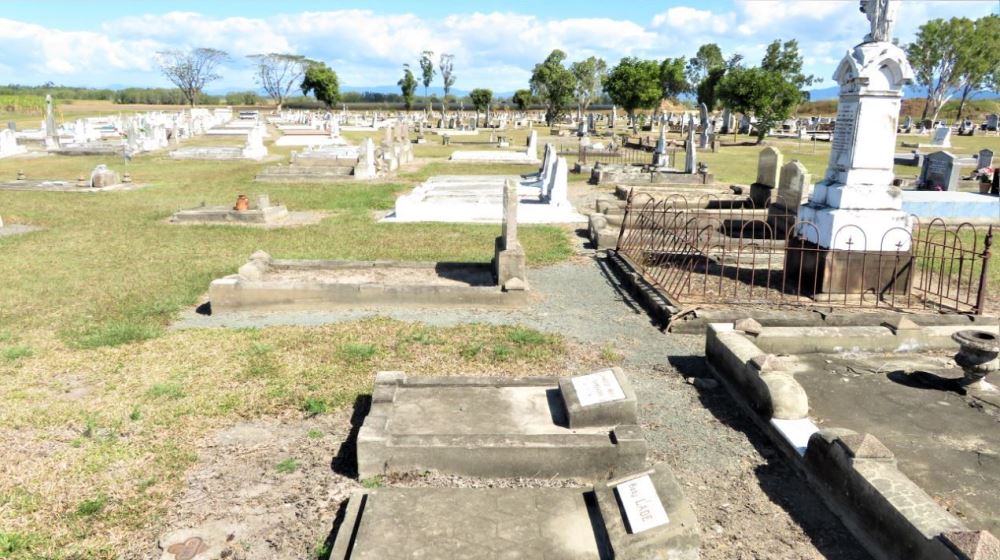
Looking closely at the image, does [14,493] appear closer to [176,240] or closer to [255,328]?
[255,328]

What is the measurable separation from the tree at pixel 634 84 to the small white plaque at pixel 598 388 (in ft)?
151

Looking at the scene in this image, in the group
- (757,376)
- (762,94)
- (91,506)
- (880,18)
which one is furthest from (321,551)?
(762,94)

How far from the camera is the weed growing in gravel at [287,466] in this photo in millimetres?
5059

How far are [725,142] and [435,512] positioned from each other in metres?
47.2

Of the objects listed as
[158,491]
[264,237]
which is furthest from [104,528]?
[264,237]

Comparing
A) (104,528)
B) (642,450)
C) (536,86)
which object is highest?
(536,86)

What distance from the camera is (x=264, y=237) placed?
13.9 metres

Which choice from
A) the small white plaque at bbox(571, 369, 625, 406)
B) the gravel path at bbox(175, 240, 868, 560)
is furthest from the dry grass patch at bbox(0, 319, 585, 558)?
the small white plaque at bbox(571, 369, 625, 406)

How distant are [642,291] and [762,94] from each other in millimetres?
38110

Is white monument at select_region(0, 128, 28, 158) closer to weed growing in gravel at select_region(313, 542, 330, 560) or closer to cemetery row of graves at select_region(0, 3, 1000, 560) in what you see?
cemetery row of graves at select_region(0, 3, 1000, 560)

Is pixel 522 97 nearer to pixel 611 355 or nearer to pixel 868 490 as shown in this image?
pixel 611 355

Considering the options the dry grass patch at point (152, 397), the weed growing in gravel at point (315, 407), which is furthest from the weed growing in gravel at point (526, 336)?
the weed growing in gravel at point (315, 407)

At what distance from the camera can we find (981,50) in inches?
2272

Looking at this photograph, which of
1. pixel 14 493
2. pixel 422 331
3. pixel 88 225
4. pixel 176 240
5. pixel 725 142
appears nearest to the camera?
pixel 14 493
